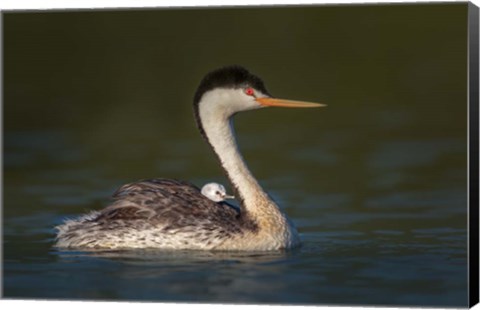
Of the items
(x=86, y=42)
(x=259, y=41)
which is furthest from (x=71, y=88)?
(x=259, y=41)

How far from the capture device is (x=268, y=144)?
17469 millimetres

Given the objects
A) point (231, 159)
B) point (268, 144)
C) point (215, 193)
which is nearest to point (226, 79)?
point (231, 159)

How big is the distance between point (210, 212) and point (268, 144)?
3696 mm

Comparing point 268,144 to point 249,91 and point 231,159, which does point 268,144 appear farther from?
point 249,91

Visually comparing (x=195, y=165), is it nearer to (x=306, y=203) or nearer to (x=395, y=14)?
(x=306, y=203)

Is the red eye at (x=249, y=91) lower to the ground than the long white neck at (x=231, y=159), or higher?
higher

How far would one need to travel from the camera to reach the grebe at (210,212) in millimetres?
13727

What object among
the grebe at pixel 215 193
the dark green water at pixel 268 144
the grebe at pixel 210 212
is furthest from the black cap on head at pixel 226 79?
the grebe at pixel 215 193

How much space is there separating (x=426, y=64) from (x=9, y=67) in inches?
124

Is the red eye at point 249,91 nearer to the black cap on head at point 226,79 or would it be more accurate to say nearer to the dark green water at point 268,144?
the black cap on head at point 226,79

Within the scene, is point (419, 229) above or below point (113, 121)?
below

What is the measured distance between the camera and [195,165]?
16.9m

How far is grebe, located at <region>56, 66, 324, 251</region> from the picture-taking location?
45.0ft

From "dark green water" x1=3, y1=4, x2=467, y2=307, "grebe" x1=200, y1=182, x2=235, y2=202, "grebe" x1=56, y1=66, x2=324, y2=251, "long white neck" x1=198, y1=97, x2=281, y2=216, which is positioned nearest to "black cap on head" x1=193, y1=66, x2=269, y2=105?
"grebe" x1=56, y1=66, x2=324, y2=251
